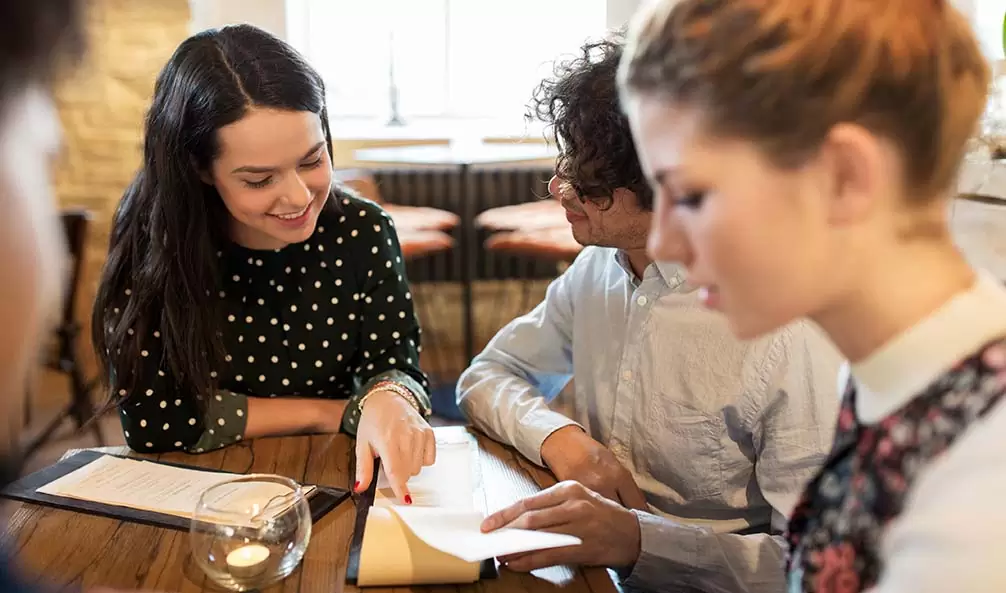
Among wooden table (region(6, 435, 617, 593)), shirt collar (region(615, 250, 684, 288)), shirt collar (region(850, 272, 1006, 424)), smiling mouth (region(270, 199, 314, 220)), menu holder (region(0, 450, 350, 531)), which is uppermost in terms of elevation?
shirt collar (region(850, 272, 1006, 424))

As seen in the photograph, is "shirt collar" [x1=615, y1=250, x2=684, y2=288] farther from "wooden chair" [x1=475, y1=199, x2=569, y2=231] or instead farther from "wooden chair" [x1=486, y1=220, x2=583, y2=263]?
"wooden chair" [x1=475, y1=199, x2=569, y2=231]

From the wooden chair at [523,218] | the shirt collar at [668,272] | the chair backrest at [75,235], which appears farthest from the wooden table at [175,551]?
the wooden chair at [523,218]

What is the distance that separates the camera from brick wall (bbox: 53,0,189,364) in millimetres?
3562

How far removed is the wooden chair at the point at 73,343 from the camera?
2725 millimetres

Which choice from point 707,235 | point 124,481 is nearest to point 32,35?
point 707,235

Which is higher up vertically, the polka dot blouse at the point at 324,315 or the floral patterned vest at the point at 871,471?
the floral patterned vest at the point at 871,471

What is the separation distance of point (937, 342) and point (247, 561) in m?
0.72

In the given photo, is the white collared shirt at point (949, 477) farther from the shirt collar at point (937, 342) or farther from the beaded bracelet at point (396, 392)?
the beaded bracelet at point (396, 392)

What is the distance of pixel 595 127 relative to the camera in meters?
1.33

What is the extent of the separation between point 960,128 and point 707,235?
186 millimetres

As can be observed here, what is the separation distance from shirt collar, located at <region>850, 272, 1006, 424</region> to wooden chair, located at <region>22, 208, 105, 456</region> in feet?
8.46

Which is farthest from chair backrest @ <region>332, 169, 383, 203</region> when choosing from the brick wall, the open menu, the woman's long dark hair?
the open menu

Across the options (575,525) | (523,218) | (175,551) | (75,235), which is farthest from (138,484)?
(523,218)

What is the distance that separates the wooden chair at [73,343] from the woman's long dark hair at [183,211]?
53.5 inches
